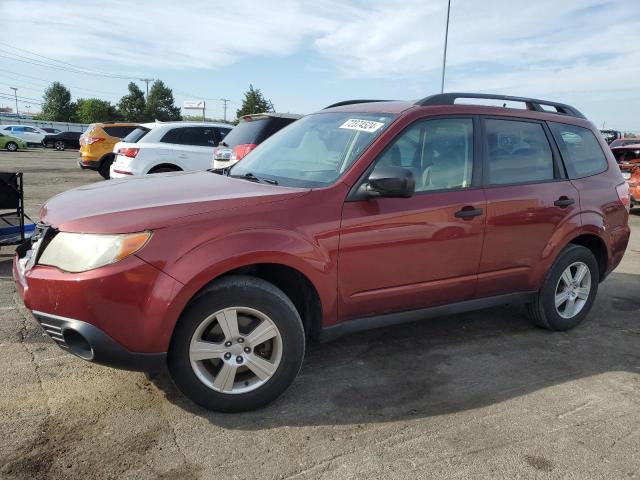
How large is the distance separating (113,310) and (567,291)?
3.57 meters

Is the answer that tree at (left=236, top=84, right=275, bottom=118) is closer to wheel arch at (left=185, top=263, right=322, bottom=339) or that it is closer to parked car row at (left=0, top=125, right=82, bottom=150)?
parked car row at (left=0, top=125, right=82, bottom=150)

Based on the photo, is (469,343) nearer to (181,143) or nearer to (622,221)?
(622,221)

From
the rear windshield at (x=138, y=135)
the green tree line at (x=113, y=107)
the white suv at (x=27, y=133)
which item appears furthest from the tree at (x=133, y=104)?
the rear windshield at (x=138, y=135)

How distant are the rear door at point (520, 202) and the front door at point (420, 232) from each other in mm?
145

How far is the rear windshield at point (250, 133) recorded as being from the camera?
789cm

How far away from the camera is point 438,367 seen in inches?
144

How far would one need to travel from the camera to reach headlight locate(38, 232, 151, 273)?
260 cm

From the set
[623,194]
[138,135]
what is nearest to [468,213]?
[623,194]

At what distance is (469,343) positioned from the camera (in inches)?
163

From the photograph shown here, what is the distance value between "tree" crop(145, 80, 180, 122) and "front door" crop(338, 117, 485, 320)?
279 ft

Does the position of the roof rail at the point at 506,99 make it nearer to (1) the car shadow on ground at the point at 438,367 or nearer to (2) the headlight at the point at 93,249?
(1) the car shadow on ground at the point at 438,367

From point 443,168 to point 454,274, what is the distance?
73cm

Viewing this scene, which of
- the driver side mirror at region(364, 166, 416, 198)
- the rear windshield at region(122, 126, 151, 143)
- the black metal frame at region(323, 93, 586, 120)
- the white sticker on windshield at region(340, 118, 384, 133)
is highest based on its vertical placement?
the black metal frame at region(323, 93, 586, 120)

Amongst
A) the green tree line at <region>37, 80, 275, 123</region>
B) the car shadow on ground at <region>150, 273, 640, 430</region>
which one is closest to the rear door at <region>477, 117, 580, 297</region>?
the car shadow on ground at <region>150, 273, 640, 430</region>
